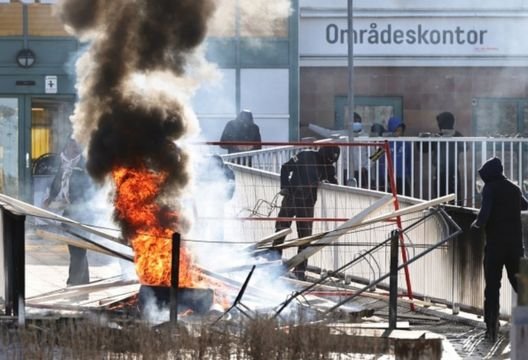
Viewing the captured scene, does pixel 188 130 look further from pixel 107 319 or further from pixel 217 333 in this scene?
pixel 217 333

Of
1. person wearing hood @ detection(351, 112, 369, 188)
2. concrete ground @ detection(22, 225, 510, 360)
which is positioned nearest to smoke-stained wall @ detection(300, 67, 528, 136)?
person wearing hood @ detection(351, 112, 369, 188)

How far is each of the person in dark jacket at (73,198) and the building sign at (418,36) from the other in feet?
29.6

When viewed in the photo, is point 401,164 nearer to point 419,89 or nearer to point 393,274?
point 419,89

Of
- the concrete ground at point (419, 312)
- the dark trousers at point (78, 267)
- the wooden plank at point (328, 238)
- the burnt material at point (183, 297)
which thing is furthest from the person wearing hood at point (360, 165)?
the burnt material at point (183, 297)

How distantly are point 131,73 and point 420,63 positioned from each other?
12.1m

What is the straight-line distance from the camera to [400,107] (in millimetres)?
24688

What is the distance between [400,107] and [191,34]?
11568 millimetres

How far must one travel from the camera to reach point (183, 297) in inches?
449

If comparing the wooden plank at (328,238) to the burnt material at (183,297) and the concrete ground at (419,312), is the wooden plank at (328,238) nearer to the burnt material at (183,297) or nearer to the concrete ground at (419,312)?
the concrete ground at (419,312)

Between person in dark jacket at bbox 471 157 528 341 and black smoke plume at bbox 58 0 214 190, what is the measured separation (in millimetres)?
2972

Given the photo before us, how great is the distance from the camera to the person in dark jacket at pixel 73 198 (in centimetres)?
1514

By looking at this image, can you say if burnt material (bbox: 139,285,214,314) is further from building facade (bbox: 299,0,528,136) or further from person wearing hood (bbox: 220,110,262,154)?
building facade (bbox: 299,0,528,136)

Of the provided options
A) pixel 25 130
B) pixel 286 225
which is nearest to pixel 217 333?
pixel 286 225

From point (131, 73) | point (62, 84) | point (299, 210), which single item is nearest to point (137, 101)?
point (131, 73)
